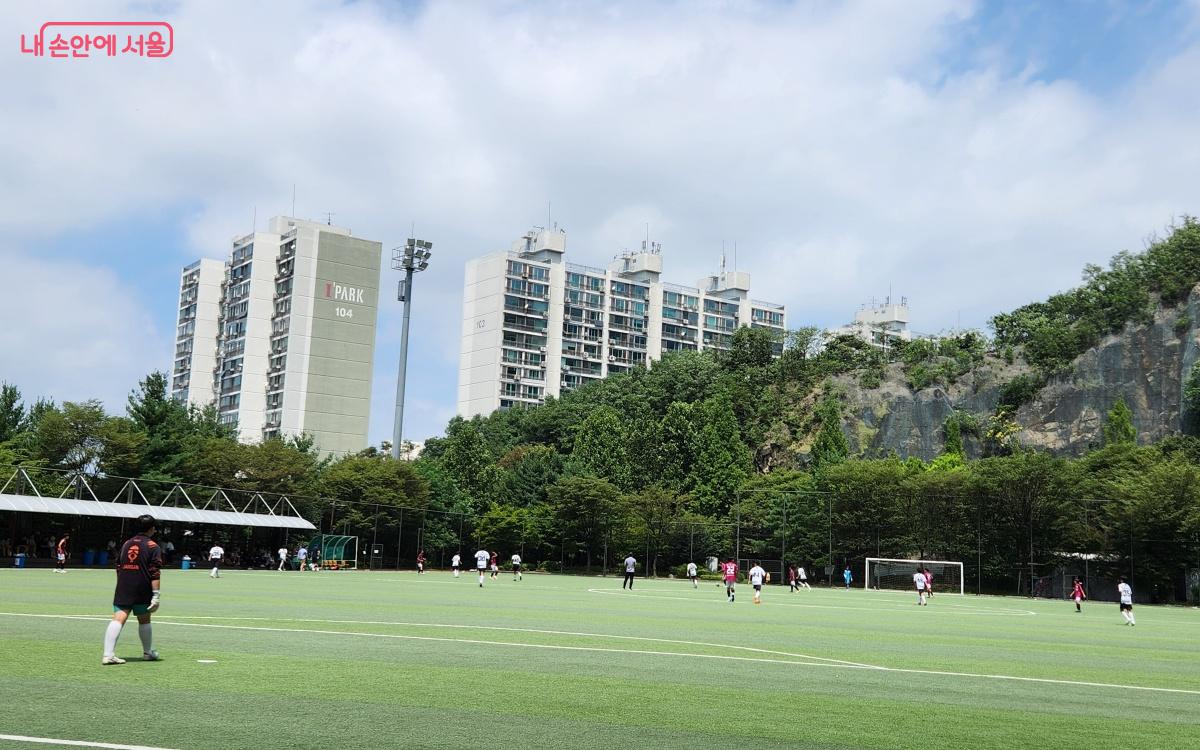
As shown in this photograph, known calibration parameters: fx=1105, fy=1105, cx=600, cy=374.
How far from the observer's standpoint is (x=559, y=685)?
14203mm

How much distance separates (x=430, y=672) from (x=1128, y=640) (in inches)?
849

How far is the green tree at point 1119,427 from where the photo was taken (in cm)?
9188

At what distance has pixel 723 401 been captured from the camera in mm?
106312

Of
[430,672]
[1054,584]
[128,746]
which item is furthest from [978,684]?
[1054,584]

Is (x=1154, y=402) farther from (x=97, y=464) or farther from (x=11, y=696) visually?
(x=11, y=696)

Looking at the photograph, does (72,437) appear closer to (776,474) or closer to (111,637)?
(776,474)

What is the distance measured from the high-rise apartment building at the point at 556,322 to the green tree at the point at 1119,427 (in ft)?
246

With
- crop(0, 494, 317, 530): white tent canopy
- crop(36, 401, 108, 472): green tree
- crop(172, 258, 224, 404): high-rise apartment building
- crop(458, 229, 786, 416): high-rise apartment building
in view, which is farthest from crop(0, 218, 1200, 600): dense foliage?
crop(172, 258, 224, 404): high-rise apartment building

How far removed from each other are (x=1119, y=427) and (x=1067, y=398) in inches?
439

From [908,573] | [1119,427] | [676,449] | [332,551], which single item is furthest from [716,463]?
[332,551]

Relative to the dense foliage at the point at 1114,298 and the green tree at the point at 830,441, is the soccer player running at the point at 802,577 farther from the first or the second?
the dense foliage at the point at 1114,298

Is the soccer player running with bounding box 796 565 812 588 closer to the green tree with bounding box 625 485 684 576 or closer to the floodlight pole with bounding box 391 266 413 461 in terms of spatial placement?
the green tree with bounding box 625 485 684 576

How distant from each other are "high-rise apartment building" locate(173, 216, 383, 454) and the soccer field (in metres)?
123

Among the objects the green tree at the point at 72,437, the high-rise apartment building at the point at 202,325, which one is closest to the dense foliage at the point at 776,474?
the green tree at the point at 72,437
